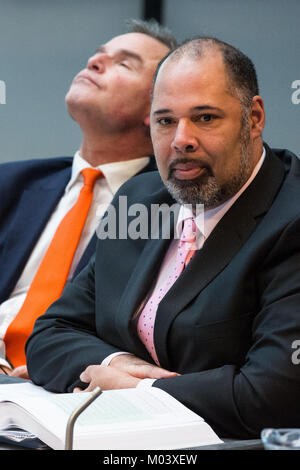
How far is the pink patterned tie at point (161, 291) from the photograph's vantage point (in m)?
1.64

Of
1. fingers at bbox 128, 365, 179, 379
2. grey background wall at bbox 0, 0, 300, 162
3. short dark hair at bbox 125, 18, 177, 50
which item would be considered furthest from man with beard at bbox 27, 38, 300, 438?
grey background wall at bbox 0, 0, 300, 162

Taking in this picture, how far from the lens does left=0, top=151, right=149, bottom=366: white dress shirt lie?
2.32 metres

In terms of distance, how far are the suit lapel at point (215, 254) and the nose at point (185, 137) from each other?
171mm

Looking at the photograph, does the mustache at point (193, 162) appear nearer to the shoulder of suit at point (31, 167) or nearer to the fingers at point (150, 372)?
the fingers at point (150, 372)

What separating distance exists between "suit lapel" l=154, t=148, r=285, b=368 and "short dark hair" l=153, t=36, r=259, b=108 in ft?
0.73

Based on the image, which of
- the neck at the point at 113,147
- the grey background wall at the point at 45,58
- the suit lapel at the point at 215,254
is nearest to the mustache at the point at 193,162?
the suit lapel at the point at 215,254

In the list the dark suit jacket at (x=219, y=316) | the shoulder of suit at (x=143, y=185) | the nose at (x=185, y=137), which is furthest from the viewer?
the shoulder of suit at (x=143, y=185)

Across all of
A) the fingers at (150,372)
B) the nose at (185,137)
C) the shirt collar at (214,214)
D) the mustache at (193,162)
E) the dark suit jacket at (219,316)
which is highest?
the nose at (185,137)

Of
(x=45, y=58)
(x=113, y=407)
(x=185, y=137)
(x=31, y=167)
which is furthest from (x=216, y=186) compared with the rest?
(x=45, y=58)

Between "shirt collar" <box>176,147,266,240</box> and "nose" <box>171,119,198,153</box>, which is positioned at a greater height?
"nose" <box>171,119,198,153</box>

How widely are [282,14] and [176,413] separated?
185cm

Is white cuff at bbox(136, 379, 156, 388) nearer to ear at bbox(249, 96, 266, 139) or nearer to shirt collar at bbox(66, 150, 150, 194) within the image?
ear at bbox(249, 96, 266, 139)
